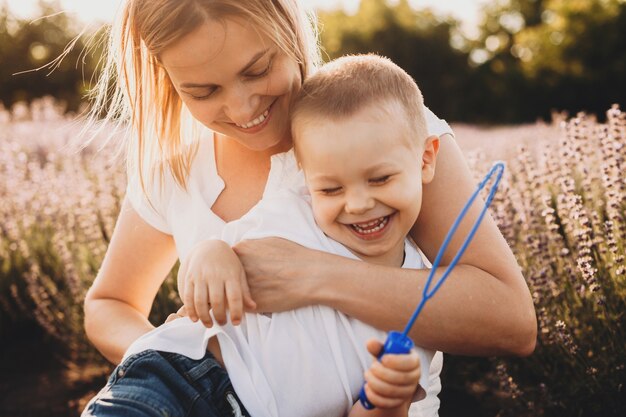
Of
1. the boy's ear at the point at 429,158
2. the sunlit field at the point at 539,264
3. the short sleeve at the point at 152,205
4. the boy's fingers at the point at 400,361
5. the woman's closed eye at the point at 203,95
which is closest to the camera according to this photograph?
the boy's fingers at the point at 400,361

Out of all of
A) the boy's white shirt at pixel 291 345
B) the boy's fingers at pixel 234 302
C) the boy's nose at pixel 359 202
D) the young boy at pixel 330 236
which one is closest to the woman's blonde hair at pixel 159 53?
the young boy at pixel 330 236

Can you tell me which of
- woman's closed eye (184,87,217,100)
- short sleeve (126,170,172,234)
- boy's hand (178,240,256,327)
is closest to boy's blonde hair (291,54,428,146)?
woman's closed eye (184,87,217,100)

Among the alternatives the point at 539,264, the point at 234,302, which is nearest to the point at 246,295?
the point at 234,302

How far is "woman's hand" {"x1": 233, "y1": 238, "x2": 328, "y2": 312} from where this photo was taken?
1.58 m

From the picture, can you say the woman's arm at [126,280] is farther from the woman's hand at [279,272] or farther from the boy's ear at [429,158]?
the boy's ear at [429,158]

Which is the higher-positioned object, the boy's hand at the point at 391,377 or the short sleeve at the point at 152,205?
the short sleeve at the point at 152,205

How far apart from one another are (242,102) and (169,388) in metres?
0.78

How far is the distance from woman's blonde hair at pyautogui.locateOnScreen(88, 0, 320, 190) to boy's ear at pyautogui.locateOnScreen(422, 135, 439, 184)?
1.55 feet

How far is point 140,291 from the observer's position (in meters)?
2.16

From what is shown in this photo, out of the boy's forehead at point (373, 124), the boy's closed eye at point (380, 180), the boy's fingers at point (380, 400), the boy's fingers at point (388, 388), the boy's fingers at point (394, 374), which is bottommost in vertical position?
the boy's fingers at point (380, 400)

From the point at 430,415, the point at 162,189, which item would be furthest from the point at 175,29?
the point at 430,415

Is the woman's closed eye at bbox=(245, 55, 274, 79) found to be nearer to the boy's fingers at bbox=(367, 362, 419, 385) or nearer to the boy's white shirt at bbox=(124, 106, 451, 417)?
the boy's white shirt at bbox=(124, 106, 451, 417)

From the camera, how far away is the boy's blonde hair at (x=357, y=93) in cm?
157

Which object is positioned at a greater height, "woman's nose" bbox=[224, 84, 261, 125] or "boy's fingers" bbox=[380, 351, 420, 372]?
"woman's nose" bbox=[224, 84, 261, 125]
